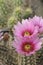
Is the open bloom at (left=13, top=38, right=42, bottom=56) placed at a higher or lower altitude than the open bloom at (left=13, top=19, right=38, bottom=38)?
lower

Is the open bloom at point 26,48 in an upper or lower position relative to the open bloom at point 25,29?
lower

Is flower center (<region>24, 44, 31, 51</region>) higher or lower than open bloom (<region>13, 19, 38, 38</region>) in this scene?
lower

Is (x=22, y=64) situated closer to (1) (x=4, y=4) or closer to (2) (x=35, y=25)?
(2) (x=35, y=25)

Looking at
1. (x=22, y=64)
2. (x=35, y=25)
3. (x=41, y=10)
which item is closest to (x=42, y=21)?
(x=35, y=25)

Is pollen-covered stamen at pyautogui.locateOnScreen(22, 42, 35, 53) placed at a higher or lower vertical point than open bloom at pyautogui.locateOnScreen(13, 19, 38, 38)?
lower
